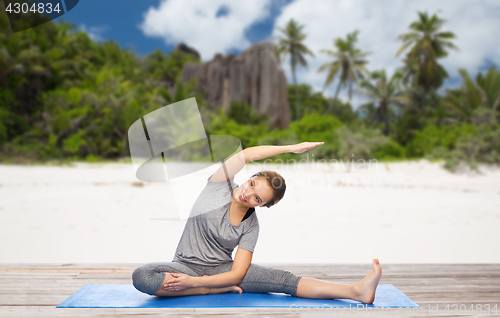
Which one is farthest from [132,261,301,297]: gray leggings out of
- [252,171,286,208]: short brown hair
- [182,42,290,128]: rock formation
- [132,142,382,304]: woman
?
[182,42,290,128]: rock formation

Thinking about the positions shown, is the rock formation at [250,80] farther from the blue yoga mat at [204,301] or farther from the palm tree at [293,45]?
the blue yoga mat at [204,301]

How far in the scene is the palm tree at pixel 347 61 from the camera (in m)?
19.5

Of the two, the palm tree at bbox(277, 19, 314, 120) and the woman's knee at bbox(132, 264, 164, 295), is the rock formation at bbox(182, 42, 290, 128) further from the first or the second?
the woman's knee at bbox(132, 264, 164, 295)

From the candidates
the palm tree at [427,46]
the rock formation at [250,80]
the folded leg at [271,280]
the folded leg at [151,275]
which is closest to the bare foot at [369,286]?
the folded leg at [271,280]

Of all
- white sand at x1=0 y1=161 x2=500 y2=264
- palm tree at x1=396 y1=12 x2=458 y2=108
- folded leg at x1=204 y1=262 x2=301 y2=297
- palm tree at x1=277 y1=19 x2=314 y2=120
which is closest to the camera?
folded leg at x1=204 y1=262 x2=301 y2=297

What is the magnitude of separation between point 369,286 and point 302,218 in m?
5.51

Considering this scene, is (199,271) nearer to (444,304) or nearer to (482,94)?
(444,304)

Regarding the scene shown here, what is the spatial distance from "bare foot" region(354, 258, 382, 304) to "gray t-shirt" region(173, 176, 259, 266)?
0.55m

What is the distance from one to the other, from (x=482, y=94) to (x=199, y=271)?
16370 mm

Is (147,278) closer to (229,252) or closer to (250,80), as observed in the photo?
(229,252)

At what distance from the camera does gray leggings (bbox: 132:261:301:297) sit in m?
1.82

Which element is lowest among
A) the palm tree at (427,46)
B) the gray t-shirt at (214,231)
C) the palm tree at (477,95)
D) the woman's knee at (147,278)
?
the woman's knee at (147,278)

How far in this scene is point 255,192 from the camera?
1757 millimetres

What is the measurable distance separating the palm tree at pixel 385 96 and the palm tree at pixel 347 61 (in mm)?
1010
